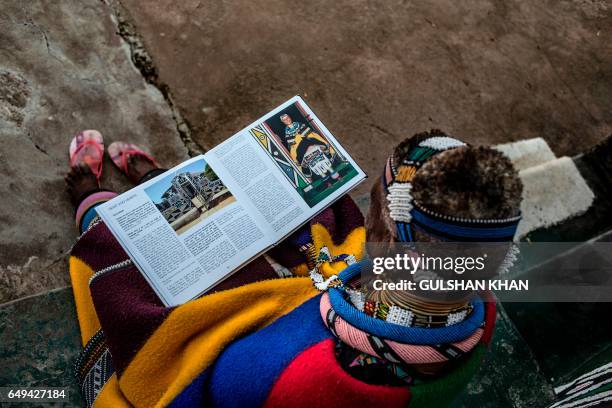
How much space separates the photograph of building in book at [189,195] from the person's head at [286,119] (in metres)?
0.26

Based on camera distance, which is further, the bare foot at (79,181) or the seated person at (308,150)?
the bare foot at (79,181)

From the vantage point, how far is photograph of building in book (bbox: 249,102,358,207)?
1.42 m

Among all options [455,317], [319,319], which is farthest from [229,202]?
[455,317]

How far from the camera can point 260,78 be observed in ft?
6.93

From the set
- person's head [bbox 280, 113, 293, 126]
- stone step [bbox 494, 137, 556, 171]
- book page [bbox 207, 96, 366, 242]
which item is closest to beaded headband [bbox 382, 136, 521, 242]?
book page [bbox 207, 96, 366, 242]

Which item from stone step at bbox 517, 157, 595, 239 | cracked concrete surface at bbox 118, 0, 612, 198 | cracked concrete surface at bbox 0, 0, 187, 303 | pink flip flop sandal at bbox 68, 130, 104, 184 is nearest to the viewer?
cracked concrete surface at bbox 0, 0, 187, 303

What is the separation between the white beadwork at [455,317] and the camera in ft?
2.74

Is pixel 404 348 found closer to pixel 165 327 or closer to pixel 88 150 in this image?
pixel 165 327

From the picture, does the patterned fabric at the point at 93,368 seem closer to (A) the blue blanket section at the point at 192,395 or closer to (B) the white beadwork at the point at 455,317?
(A) the blue blanket section at the point at 192,395

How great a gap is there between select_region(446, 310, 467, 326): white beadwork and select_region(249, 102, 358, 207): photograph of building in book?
627 millimetres

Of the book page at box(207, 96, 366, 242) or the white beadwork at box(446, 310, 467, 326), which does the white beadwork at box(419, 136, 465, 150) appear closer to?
the white beadwork at box(446, 310, 467, 326)

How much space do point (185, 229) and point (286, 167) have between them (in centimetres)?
32

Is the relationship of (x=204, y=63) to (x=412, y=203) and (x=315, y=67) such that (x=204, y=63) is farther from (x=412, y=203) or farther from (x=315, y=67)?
(x=412, y=203)

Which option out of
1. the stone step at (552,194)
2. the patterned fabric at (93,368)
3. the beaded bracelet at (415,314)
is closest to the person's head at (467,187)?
the beaded bracelet at (415,314)
